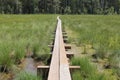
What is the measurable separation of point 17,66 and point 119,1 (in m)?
97.0

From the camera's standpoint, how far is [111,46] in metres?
8.93

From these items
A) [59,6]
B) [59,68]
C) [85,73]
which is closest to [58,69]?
[59,68]

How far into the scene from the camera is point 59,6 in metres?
100

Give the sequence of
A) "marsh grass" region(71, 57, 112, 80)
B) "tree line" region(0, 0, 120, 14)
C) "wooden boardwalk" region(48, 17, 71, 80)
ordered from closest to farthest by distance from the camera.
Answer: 1. "wooden boardwalk" region(48, 17, 71, 80)
2. "marsh grass" region(71, 57, 112, 80)
3. "tree line" region(0, 0, 120, 14)

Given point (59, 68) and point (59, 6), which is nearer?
point (59, 68)

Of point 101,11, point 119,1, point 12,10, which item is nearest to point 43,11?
point 12,10

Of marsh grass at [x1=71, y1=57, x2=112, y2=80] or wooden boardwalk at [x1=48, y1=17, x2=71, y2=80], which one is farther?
marsh grass at [x1=71, y1=57, x2=112, y2=80]

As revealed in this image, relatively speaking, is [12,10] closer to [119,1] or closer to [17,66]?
[119,1]

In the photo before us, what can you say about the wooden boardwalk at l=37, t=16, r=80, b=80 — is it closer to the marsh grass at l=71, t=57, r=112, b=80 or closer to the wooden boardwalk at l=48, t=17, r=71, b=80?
the wooden boardwalk at l=48, t=17, r=71, b=80

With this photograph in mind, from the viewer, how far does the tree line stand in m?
90.0

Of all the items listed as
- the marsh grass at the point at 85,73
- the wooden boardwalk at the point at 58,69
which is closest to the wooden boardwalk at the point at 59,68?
the wooden boardwalk at the point at 58,69

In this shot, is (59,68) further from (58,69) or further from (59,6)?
(59,6)

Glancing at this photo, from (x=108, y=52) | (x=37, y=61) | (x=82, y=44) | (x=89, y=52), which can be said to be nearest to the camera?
(x=37, y=61)

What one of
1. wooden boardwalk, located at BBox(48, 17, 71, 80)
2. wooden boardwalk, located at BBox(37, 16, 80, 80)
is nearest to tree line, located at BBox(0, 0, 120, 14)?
wooden boardwalk, located at BBox(48, 17, 71, 80)
